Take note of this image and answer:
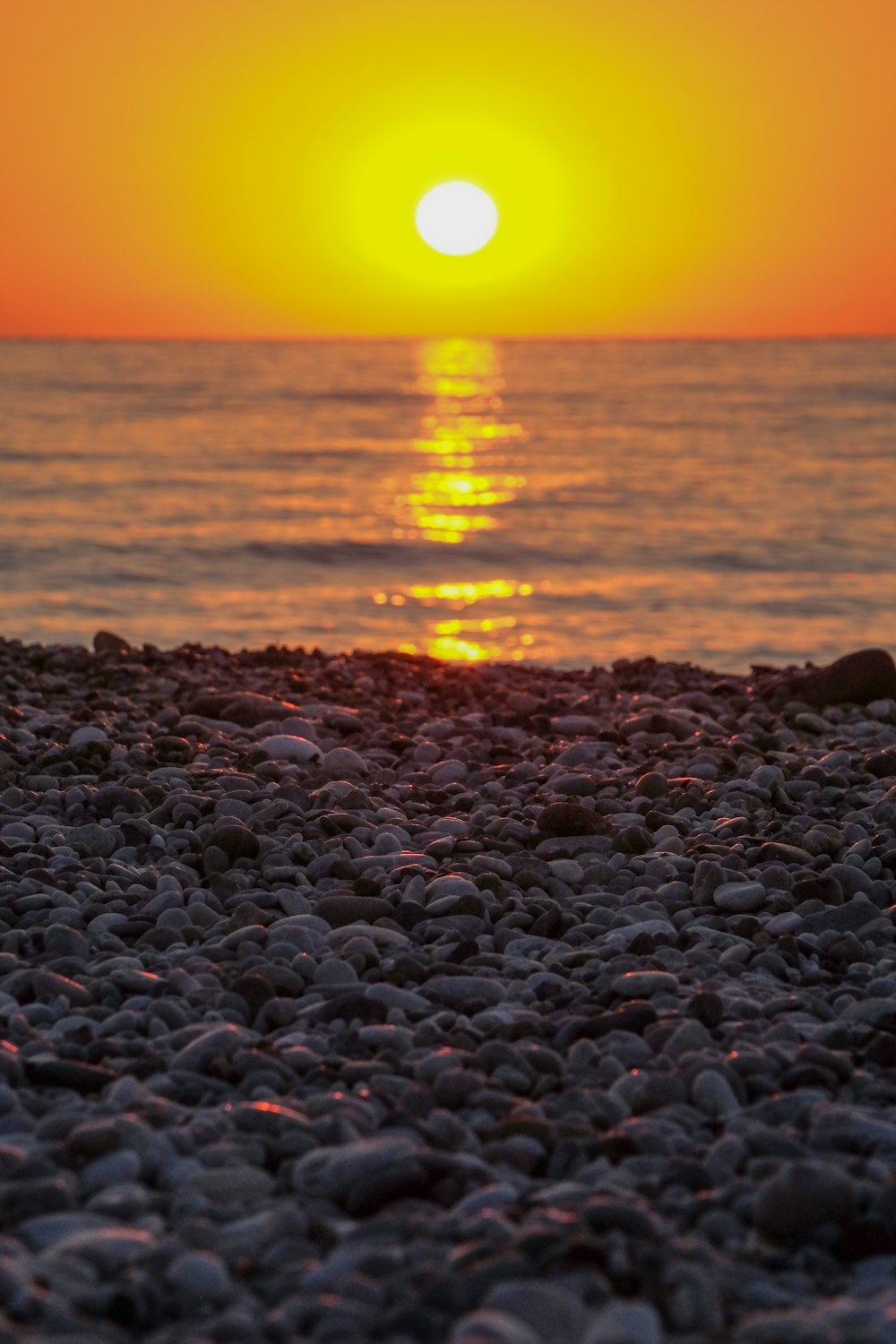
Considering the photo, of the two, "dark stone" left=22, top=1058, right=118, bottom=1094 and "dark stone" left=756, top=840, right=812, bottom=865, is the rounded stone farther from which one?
"dark stone" left=22, top=1058, right=118, bottom=1094

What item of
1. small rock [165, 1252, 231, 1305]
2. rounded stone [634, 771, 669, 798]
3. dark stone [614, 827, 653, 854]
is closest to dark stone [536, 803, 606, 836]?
dark stone [614, 827, 653, 854]

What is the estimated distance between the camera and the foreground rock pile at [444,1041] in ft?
7.69

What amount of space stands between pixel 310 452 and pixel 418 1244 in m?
34.2

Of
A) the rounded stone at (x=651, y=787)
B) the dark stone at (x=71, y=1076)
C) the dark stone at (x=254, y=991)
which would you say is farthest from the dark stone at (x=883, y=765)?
the dark stone at (x=71, y=1076)

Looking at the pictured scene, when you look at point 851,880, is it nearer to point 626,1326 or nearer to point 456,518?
point 626,1326

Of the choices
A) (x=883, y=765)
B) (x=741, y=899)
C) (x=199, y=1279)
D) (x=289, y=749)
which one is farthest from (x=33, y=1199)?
(x=883, y=765)

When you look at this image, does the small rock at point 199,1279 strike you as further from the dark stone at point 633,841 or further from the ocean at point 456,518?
the ocean at point 456,518

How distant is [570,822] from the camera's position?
4.98m

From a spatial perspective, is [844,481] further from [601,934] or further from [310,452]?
[601,934]

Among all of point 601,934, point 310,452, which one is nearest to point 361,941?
point 601,934

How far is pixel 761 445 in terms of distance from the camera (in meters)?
35.9

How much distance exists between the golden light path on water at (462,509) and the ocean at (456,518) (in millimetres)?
79

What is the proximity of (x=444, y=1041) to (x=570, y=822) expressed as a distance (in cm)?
171

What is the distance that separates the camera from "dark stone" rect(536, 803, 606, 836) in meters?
4.98
